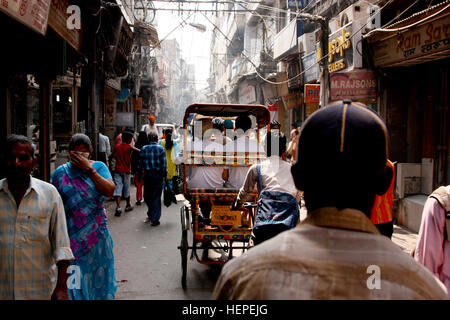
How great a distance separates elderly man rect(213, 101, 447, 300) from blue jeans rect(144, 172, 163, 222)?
7.53m

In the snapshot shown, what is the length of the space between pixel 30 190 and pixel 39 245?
0.37m

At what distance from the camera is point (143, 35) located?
2159cm

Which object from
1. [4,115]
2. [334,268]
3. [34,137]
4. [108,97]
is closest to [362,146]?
[334,268]

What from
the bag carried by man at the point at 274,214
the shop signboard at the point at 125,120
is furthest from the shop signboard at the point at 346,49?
the shop signboard at the point at 125,120

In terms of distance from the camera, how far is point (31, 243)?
2.74 m

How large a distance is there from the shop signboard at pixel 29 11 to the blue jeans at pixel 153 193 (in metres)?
4.01

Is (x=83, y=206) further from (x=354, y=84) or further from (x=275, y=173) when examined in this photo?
(x=354, y=84)

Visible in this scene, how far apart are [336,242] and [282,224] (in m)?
2.84

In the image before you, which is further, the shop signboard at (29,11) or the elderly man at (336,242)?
the shop signboard at (29,11)

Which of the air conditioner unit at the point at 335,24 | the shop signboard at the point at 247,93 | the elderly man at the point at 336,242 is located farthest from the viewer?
the shop signboard at the point at 247,93

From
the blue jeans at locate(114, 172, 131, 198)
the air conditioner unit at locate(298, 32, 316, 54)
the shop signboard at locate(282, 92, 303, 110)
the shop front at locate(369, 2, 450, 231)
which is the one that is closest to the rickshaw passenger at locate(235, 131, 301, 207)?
the shop front at locate(369, 2, 450, 231)

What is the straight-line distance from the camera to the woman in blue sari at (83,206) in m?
3.60

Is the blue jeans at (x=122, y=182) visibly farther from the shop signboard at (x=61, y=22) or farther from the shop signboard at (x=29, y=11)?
the shop signboard at (x=29, y=11)

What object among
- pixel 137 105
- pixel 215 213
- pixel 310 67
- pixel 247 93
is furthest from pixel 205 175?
pixel 247 93
